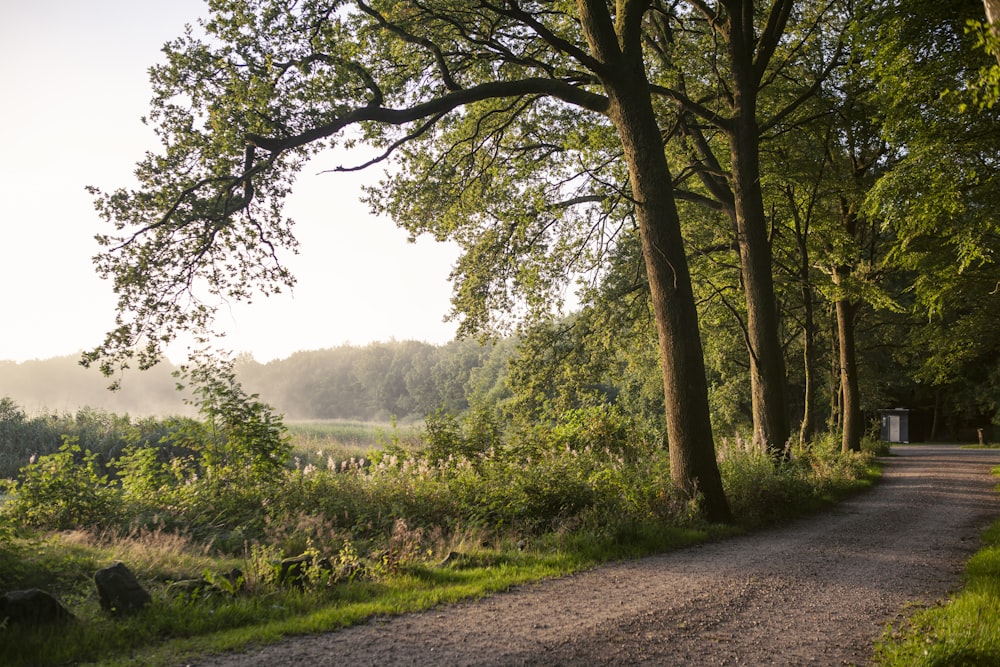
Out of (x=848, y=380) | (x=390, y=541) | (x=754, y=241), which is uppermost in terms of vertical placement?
(x=754, y=241)

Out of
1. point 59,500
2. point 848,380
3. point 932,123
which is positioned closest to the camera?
point 59,500

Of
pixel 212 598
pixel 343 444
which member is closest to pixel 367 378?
pixel 343 444

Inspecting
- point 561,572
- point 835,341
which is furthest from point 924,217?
point 835,341

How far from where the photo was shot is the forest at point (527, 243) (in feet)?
28.8

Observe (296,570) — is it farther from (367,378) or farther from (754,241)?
(367,378)

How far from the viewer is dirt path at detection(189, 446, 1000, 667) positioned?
180 inches

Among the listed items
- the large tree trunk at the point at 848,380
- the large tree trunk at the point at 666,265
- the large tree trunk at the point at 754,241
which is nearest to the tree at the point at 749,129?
the large tree trunk at the point at 754,241

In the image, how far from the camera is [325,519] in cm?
923

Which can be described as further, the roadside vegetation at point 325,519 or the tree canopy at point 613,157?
the tree canopy at point 613,157

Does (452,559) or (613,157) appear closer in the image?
(452,559)

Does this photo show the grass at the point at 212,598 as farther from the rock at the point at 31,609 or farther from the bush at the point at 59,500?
the bush at the point at 59,500

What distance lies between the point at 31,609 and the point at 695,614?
5259mm

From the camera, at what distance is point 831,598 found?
6141 millimetres

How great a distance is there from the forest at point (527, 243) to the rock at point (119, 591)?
0.16m
